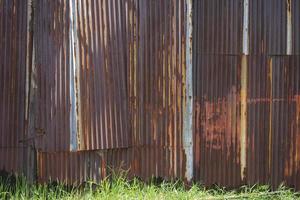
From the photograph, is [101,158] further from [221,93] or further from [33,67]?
[221,93]

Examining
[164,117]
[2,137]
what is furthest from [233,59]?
[2,137]

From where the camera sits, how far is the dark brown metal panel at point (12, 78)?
5.39 meters

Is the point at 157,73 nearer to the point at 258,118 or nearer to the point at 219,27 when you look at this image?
the point at 219,27

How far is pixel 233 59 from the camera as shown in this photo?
588cm

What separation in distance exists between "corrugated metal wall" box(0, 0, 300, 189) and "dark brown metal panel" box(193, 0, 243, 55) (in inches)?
0.5

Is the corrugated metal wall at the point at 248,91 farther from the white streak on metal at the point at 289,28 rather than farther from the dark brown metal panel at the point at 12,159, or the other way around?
the dark brown metal panel at the point at 12,159

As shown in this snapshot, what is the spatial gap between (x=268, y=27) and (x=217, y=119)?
58.2 inches

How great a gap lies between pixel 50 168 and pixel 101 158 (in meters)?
0.66

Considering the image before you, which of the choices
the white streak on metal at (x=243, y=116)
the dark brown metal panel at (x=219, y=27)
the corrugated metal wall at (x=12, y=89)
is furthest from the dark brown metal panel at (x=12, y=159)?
the white streak on metal at (x=243, y=116)

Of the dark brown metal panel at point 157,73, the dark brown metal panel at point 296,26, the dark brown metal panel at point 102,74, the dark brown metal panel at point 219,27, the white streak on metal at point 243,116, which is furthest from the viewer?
the dark brown metal panel at point 296,26

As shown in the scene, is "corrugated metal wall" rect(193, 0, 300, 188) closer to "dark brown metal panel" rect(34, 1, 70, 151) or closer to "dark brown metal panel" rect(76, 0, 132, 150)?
"dark brown metal panel" rect(76, 0, 132, 150)

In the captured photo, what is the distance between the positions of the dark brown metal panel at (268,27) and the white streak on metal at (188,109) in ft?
2.90

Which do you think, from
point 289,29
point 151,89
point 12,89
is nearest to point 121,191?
point 151,89

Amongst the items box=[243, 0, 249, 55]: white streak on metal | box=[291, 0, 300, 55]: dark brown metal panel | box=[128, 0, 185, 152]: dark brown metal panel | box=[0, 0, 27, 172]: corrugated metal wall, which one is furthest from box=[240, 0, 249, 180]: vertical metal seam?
box=[0, 0, 27, 172]: corrugated metal wall
